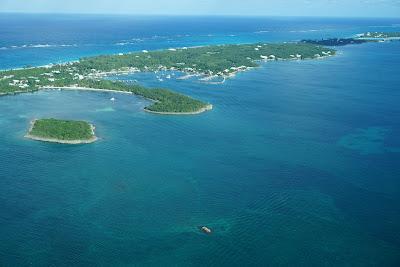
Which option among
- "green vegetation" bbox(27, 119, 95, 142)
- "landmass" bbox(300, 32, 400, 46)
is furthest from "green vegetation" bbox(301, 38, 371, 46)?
"green vegetation" bbox(27, 119, 95, 142)

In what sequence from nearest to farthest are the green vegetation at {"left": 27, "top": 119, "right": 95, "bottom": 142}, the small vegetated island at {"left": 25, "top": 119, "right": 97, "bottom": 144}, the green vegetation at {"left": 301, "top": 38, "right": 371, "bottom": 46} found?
the small vegetated island at {"left": 25, "top": 119, "right": 97, "bottom": 144} → the green vegetation at {"left": 27, "top": 119, "right": 95, "bottom": 142} → the green vegetation at {"left": 301, "top": 38, "right": 371, "bottom": 46}

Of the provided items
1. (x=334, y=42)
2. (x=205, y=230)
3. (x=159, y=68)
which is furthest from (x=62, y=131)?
(x=334, y=42)

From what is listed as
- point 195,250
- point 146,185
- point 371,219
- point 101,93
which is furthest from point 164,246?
point 101,93

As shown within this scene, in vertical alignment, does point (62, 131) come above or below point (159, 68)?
below

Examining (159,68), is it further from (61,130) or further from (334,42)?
(334,42)

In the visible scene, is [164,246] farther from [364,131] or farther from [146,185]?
[364,131]

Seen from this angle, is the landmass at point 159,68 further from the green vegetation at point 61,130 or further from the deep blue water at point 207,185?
the green vegetation at point 61,130

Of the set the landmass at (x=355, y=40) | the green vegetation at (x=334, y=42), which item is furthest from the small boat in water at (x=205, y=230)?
the green vegetation at (x=334, y=42)

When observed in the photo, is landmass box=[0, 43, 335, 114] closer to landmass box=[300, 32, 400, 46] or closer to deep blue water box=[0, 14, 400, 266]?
deep blue water box=[0, 14, 400, 266]
